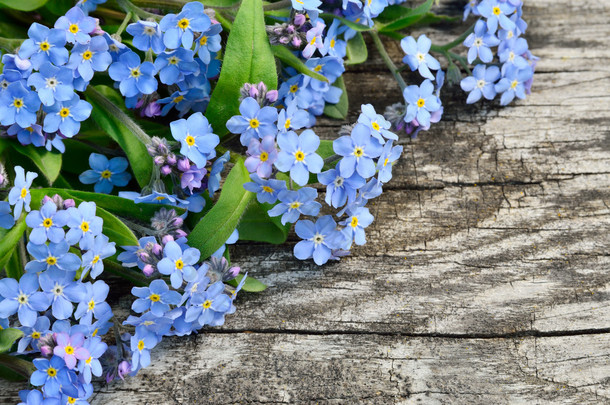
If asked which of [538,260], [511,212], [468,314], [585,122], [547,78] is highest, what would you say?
[547,78]

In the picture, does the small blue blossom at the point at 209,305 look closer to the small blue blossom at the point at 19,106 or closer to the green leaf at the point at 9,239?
the green leaf at the point at 9,239

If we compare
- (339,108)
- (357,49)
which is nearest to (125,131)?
(339,108)

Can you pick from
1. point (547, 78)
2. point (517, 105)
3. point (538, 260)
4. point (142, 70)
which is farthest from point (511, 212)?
point (142, 70)

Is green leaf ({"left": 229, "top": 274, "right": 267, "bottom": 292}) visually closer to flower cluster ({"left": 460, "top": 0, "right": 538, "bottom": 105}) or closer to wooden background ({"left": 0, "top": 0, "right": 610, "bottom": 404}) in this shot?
wooden background ({"left": 0, "top": 0, "right": 610, "bottom": 404})

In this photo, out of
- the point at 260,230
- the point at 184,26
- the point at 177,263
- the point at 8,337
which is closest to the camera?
the point at 8,337

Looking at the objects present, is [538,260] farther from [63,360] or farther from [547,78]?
[63,360]

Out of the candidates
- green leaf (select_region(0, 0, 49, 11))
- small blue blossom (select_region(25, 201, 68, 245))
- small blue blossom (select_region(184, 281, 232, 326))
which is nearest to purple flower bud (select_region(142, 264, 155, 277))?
small blue blossom (select_region(184, 281, 232, 326))

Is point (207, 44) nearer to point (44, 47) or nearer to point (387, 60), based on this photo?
point (44, 47)
